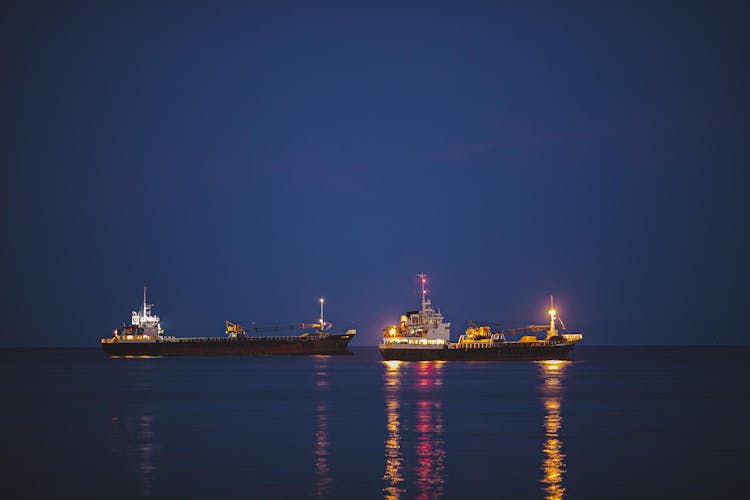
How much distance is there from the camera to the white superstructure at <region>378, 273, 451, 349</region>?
140 metres

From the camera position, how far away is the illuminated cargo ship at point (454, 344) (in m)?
141

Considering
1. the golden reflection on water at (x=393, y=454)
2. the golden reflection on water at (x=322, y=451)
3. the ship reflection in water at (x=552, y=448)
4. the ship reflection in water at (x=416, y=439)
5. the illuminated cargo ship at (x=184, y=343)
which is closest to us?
the golden reflection on water at (x=393, y=454)

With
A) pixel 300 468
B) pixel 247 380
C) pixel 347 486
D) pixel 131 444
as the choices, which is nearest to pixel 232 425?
pixel 131 444

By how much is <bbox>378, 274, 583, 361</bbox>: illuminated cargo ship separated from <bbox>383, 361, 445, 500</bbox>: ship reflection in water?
2082 inches

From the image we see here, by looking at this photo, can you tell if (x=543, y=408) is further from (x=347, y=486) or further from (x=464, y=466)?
(x=347, y=486)

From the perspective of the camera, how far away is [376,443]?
1770 inches

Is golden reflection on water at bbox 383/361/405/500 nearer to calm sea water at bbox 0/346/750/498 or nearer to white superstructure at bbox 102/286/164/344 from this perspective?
calm sea water at bbox 0/346/750/498

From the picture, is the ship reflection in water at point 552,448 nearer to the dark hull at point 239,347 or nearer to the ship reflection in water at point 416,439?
the ship reflection in water at point 416,439

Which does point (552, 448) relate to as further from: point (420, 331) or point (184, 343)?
point (184, 343)

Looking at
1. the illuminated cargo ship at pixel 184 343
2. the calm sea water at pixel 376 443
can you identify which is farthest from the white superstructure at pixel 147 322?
the calm sea water at pixel 376 443

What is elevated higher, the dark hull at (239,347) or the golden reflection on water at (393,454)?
the dark hull at (239,347)

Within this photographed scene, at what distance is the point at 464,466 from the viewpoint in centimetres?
3753

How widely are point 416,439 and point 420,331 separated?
3768 inches

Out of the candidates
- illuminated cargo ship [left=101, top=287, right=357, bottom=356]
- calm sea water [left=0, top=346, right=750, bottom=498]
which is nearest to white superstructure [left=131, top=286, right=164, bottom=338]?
illuminated cargo ship [left=101, top=287, right=357, bottom=356]
